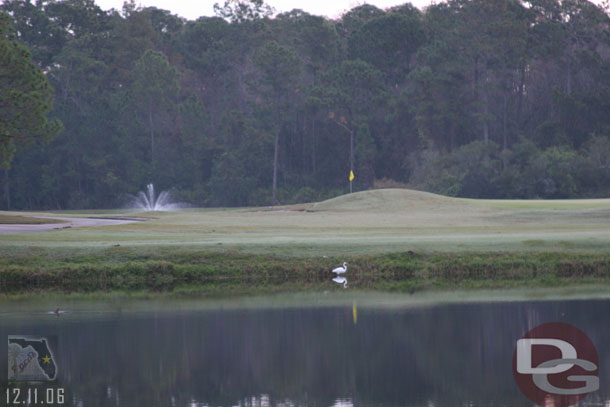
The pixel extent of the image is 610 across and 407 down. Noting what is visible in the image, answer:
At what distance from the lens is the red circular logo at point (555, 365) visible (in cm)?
1284

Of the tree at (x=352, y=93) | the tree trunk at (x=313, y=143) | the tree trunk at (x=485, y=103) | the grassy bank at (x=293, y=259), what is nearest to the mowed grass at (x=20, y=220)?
the grassy bank at (x=293, y=259)

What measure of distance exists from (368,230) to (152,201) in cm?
5131

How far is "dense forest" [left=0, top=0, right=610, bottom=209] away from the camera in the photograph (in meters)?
81.4

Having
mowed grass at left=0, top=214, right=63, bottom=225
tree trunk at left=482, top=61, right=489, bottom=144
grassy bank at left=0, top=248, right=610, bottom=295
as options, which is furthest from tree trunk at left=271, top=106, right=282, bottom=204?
grassy bank at left=0, top=248, right=610, bottom=295

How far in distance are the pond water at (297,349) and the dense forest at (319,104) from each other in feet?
186

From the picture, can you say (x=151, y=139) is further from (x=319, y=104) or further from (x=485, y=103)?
(x=485, y=103)

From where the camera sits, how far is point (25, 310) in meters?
20.9

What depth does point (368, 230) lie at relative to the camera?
122 ft

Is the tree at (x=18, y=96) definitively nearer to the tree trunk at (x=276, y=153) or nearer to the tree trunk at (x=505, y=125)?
the tree trunk at (x=276, y=153)

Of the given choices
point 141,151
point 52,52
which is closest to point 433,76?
point 141,151

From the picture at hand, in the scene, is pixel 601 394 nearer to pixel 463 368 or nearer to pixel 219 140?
pixel 463 368

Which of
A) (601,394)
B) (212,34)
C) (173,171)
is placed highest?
(212,34)

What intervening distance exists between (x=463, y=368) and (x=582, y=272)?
14064 mm

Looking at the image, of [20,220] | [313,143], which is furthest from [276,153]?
[20,220]
